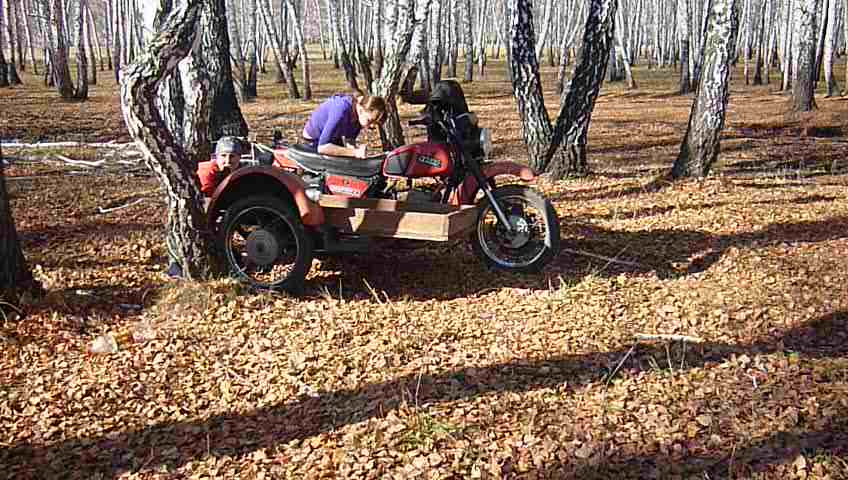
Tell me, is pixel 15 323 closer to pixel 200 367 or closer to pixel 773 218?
pixel 200 367

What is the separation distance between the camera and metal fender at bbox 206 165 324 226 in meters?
5.81

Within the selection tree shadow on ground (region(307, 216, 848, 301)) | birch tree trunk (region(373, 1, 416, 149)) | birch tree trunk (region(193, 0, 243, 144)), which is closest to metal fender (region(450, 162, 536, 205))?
tree shadow on ground (region(307, 216, 848, 301))

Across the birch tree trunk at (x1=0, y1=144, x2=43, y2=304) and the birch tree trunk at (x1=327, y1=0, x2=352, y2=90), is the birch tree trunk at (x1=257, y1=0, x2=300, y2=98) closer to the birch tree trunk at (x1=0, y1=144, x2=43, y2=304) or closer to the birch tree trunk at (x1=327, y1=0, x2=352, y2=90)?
the birch tree trunk at (x1=327, y1=0, x2=352, y2=90)

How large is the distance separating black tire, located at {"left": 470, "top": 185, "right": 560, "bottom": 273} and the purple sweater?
1.15 meters

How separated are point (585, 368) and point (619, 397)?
41 centimetres

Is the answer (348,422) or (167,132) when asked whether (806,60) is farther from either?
(348,422)

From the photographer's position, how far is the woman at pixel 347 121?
6289 mm

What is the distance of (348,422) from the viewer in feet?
13.5

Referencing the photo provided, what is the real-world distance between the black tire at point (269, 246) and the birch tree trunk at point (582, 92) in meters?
5.53

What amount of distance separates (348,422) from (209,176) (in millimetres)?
2772

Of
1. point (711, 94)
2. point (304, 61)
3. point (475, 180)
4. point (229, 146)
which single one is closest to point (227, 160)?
point (229, 146)

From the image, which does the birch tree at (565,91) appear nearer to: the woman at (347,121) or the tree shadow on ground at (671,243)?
the tree shadow on ground at (671,243)

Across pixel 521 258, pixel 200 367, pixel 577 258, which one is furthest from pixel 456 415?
pixel 577 258

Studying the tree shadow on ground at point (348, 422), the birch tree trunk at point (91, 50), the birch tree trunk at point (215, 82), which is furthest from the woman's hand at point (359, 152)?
the birch tree trunk at point (91, 50)
